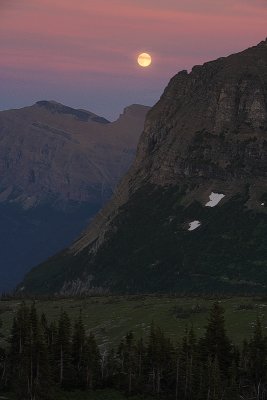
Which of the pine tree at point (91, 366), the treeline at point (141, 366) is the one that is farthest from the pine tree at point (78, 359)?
the pine tree at point (91, 366)

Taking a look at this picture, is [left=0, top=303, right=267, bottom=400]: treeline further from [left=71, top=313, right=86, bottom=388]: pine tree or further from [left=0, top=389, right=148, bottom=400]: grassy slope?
[left=0, top=389, right=148, bottom=400]: grassy slope

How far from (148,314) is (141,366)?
41.9 metres

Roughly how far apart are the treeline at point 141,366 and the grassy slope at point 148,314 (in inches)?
689

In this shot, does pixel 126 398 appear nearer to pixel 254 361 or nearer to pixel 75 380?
pixel 75 380

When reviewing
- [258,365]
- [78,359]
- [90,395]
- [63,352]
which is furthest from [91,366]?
[258,365]

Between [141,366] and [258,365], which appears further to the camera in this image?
[141,366]

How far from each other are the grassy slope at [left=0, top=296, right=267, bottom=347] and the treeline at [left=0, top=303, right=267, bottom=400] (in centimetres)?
1749

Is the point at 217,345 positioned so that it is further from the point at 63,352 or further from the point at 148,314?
the point at 148,314

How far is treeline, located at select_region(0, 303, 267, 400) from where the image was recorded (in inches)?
3976

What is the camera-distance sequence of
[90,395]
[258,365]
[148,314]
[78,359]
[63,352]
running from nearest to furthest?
[258,365], [90,395], [63,352], [78,359], [148,314]

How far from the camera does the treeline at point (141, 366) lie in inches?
3976

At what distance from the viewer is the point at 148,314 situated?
15162 cm

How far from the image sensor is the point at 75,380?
358 ft

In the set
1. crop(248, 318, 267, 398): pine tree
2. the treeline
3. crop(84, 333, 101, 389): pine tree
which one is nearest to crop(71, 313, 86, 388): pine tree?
the treeline
